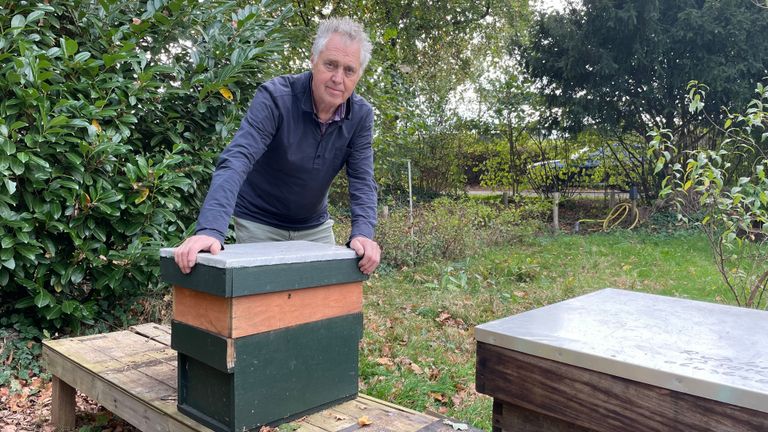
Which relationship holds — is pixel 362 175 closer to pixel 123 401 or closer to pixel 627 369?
pixel 123 401

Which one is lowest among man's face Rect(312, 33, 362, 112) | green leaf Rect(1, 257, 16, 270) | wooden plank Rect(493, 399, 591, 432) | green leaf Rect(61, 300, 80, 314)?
green leaf Rect(61, 300, 80, 314)

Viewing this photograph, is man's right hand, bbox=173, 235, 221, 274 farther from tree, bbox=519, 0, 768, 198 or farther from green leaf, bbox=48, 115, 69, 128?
tree, bbox=519, 0, 768, 198

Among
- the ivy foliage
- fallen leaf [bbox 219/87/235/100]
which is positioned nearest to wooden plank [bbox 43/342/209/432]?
the ivy foliage

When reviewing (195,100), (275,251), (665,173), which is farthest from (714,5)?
(275,251)

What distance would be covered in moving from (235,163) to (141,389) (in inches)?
42.8

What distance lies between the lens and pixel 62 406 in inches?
115

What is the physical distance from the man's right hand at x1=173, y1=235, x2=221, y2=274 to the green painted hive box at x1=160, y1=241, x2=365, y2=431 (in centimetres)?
3

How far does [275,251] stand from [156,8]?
8.15ft

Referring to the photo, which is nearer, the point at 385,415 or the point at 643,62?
the point at 385,415

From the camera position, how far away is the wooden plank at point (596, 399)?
1.08 metres

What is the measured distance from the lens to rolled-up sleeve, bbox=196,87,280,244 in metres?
2.00

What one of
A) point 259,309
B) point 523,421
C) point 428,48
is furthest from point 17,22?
point 428,48

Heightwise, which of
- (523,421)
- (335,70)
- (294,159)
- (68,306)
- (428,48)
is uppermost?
(428,48)

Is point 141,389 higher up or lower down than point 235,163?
lower down
